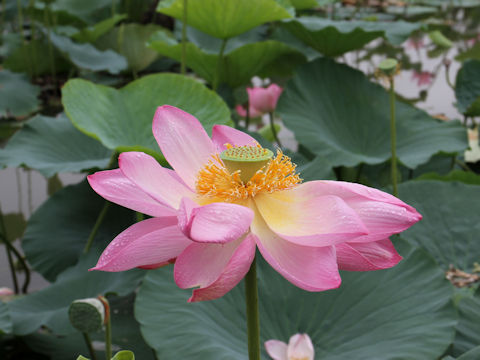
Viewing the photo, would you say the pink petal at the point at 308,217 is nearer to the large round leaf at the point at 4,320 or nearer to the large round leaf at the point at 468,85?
the large round leaf at the point at 4,320

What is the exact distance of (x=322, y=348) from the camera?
2.38 ft

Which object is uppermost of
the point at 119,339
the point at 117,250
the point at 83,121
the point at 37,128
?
the point at 117,250

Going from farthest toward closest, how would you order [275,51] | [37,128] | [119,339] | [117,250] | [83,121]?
[275,51] → [37,128] → [83,121] → [119,339] → [117,250]

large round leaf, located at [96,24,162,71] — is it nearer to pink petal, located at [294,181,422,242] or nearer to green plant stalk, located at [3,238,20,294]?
green plant stalk, located at [3,238,20,294]

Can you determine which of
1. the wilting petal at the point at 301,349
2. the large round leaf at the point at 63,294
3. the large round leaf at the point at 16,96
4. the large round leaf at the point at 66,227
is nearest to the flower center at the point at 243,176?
the wilting petal at the point at 301,349

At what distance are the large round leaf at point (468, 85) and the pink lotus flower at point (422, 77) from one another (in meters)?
0.76

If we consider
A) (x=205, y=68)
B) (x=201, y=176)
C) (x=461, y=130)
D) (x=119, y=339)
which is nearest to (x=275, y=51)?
(x=205, y=68)

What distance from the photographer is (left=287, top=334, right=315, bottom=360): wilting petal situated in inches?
26.5

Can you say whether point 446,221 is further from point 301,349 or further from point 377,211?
point 377,211

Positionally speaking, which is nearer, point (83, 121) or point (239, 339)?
point (239, 339)

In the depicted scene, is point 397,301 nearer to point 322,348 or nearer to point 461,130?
point 322,348

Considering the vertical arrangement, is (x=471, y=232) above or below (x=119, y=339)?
above

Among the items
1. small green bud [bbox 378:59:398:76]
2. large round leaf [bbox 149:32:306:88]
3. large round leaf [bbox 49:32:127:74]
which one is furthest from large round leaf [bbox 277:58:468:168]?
large round leaf [bbox 49:32:127:74]

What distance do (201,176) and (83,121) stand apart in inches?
26.2
